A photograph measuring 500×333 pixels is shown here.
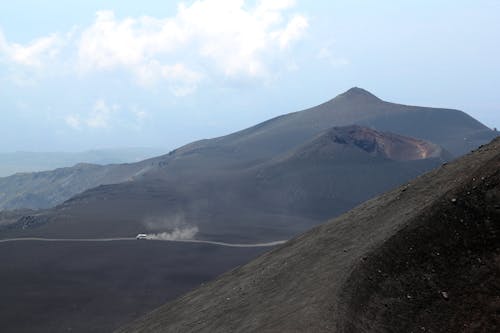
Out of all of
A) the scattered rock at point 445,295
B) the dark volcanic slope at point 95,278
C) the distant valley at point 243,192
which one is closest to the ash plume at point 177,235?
the distant valley at point 243,192

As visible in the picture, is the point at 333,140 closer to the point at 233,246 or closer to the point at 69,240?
the point at 233,246

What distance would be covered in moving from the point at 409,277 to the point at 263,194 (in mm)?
77819

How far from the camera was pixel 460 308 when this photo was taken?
1219 cm

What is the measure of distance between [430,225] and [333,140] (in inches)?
3457

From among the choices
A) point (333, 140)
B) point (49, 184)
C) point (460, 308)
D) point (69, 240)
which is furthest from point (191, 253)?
point (49, 184)

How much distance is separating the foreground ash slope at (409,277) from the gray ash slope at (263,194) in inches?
1852

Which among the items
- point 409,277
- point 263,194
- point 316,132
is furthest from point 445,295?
point 316,132

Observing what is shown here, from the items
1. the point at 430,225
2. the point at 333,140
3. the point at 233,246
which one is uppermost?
the point at 333,140

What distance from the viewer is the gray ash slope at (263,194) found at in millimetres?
75938

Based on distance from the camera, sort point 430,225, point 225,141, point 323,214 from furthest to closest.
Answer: point 225,141 → point 323,214 → point 430,225

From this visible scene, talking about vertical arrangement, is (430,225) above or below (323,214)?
above

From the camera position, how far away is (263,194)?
91.4 meters

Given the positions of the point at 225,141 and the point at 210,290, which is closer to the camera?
the point at 210,290

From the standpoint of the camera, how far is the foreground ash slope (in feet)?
40.8
